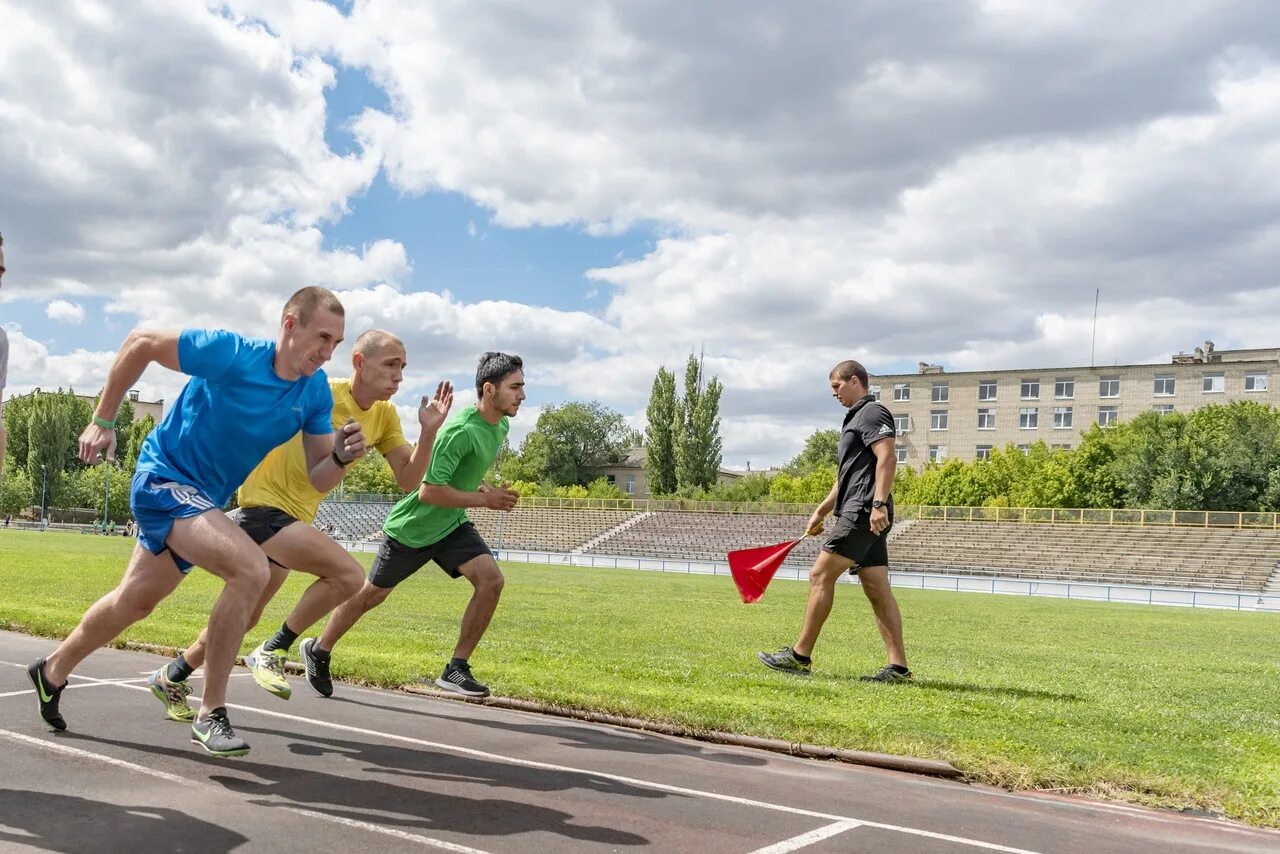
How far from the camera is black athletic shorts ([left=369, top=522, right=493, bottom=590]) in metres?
7.01

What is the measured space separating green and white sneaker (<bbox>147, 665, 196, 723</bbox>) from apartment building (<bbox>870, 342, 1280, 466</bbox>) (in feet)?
278

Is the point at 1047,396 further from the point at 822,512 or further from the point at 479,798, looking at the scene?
the point at 479,798

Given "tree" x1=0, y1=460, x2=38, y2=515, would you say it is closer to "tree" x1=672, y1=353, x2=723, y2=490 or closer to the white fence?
the white fence

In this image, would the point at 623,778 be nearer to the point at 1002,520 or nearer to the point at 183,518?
the point at 183,518

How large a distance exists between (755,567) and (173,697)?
5.30 metres

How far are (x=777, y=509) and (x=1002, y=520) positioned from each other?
532 inches

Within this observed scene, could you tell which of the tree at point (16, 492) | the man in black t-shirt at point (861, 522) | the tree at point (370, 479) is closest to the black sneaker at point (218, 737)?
the man in black t-shirt at point (861, 522)

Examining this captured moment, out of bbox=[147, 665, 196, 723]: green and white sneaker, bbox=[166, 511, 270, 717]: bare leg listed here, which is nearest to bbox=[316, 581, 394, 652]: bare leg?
bbox=[147, 665, 196, 723]: green and white sneaker

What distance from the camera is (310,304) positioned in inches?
202

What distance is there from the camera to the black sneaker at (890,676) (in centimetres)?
834

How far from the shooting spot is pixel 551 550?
66.1 meters

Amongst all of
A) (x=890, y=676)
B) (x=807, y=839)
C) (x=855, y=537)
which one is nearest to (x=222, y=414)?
(x=807, y=839)

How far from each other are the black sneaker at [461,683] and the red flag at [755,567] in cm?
293

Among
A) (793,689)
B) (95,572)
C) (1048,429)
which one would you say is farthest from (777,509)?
(793,689)
